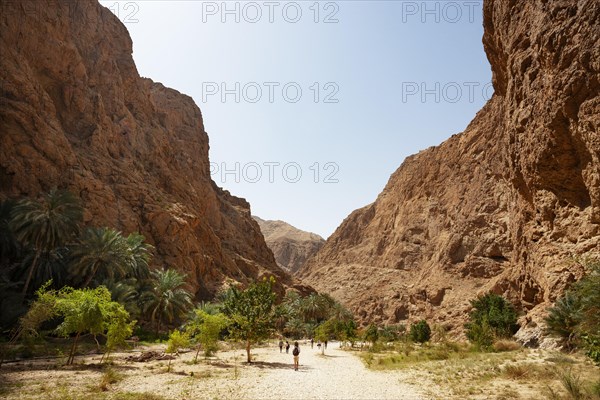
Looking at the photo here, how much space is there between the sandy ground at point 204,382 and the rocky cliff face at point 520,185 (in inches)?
759

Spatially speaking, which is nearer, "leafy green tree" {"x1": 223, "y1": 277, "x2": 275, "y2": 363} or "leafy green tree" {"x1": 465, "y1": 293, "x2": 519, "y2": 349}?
"leafy green tree" {"x1": 223, "y1": 277, "x2": 275, "y2": 363}

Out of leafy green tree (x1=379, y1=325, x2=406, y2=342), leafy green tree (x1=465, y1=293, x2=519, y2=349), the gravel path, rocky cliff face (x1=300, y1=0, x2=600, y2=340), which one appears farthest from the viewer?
leafy green tree (x1=379, y1=325, x2=406, y2=342)

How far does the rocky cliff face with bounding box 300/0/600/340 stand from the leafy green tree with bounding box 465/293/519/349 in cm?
216

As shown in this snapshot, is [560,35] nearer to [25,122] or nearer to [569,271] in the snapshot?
[569,271]

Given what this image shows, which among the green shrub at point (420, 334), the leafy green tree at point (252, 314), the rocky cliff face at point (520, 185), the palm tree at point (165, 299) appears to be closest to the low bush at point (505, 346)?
the rocky cliff face at point (520, 185)

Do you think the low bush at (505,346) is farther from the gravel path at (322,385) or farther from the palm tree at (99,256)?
the palm tree at (99,256)

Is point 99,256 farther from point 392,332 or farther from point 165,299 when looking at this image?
point 392,332

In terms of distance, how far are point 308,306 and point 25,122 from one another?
50.6 metres

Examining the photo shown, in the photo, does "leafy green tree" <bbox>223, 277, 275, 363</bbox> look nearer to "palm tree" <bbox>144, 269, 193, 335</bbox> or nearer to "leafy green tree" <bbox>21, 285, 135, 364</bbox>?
"leafy green tree" <bbox>21, 285, 135, 364</bbox>

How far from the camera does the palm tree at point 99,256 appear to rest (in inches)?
1347

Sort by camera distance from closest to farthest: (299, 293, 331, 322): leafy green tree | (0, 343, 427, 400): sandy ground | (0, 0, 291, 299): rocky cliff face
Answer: (0, 343, 427, 400): sandy ground
(0, 0, 291, 299): rocky cliff face
(299, 293, 331, 322): leafy green tree

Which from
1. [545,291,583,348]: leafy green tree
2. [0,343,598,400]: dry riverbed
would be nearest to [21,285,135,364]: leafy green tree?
[0,343,598,400]: dry riverbed

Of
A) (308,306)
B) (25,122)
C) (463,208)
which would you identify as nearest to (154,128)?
(25,122)

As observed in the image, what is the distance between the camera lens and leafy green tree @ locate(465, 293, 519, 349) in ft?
99.2
